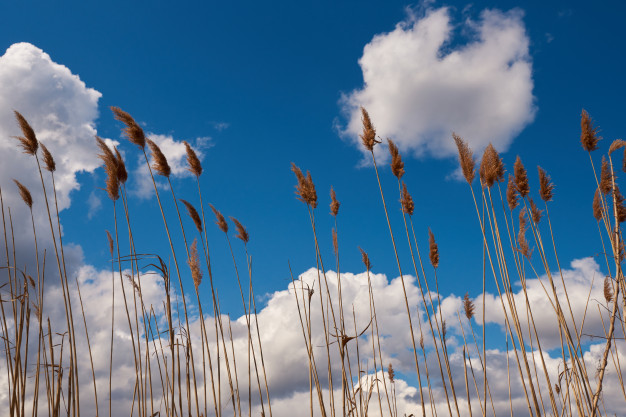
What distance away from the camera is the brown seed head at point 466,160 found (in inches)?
131

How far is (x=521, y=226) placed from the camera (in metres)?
4.22

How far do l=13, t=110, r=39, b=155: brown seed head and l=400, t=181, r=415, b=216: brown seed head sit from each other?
271 centimetres

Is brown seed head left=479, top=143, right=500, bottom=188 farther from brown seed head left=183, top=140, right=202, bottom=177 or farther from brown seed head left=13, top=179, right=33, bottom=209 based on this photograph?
→ brown seed head left=13, top=179, right=33, bottom=209

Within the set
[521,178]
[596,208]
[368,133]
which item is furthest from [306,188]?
[596,208]

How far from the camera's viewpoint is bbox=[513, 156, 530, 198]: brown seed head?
11.7 feet

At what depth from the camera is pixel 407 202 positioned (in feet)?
12.2

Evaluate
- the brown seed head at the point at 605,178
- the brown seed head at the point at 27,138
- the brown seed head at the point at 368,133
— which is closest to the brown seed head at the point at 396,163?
the brown seed head at the point at 368,133

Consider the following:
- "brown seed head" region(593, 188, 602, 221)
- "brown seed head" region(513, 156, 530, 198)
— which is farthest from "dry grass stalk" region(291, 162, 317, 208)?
"brown seed head" region(593, 188, 602, 221)

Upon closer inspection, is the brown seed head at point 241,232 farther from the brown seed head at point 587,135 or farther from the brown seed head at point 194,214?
the brown seed head at point 587,135

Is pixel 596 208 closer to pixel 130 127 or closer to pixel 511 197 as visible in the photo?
pixel 511 197

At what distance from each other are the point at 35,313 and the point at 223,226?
1725mm

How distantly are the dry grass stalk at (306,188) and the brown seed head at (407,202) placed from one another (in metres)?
0.70

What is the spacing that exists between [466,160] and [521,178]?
0.55 meters

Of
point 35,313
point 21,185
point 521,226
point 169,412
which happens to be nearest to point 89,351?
point 35,313
